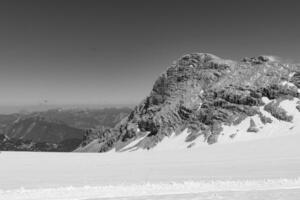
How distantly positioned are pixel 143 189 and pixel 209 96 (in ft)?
197

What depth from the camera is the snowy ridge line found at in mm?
14273

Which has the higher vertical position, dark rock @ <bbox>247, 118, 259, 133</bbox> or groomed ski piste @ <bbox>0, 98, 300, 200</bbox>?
groomed ski piste @ <bbox>0, 98, 300, 200</bbox>

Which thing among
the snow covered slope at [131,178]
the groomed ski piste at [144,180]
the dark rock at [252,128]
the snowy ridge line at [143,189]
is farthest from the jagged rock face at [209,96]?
the snowy ridge line at [143,189]

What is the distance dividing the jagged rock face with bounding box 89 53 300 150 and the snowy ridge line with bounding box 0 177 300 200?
4030cm

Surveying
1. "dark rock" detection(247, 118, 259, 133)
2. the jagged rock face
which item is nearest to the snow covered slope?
"dark rock" detection(247, 118, 259, 133)

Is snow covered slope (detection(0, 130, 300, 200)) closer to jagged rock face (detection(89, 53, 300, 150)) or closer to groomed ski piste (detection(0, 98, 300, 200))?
groomed ski piste (detection(0, 98, 300, 200))

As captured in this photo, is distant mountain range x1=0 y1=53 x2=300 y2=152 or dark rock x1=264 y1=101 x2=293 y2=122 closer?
dark rock x1=264 y1=101 x2=293 y2=122

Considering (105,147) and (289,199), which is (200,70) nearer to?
(105,147)

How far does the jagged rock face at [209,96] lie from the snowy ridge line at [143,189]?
132 feet

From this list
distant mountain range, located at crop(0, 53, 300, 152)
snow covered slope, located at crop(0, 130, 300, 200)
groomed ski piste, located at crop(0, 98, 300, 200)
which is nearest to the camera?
groomed ski piste, located at crop(0, 98, 300, 200)

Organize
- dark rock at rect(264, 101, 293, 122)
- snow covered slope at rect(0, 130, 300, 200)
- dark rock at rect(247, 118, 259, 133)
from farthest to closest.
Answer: dark rock at rect(264, 101, 293, 122) → dark rock at rect(247, 118, 259, 133) → snow covered slope at rect(0, 130, 300, 200)

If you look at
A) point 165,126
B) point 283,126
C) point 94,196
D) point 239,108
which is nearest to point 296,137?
point 283,126

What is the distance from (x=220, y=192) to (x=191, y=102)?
61312 mm

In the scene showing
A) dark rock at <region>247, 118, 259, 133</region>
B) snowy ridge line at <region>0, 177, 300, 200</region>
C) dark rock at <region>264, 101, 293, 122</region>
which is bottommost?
dark rock at <region>247, 118, 259, 133</region>
